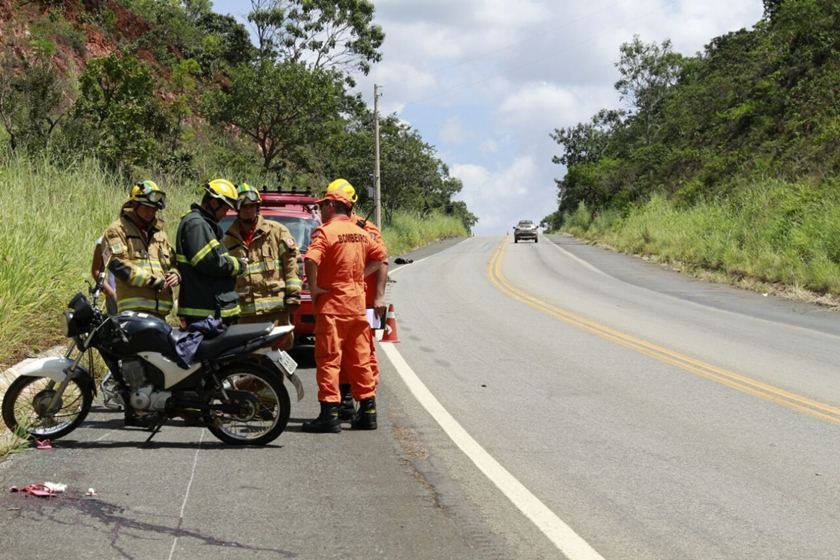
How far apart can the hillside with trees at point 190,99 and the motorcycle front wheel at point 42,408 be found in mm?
8633

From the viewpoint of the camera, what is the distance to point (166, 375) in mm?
6672

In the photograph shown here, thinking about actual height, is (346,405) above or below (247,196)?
below

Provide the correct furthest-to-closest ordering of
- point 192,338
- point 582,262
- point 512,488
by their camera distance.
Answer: point 582,262 → point 192,338 → point 512,488

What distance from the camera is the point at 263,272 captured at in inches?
311

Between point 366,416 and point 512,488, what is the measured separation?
1.92 metres

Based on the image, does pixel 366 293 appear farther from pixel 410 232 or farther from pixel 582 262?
pixel 410 232

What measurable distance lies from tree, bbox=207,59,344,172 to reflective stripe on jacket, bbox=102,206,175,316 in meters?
28.2

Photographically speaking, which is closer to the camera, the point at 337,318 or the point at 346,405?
the point at 337,318

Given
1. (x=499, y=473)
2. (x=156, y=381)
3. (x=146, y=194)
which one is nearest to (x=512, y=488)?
(x=499, y=473)

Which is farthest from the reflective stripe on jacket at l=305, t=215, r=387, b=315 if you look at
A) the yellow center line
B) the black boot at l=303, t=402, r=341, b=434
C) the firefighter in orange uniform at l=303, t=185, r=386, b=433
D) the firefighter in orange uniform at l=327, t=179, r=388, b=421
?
the yellow center line

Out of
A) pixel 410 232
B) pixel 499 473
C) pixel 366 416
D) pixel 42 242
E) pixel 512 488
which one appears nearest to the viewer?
pixel 512 488

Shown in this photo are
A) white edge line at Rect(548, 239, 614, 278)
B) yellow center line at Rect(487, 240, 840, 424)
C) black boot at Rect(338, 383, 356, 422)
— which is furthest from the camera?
white edge line at Rect(548, 239, 614, 278)

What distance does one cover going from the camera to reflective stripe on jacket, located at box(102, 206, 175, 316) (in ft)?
23.2

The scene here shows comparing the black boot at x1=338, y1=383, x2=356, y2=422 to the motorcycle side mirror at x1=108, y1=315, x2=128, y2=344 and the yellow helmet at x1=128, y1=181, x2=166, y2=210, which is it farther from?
the yellow helmet at x1=128, y1=181, x2=166, y2=210
